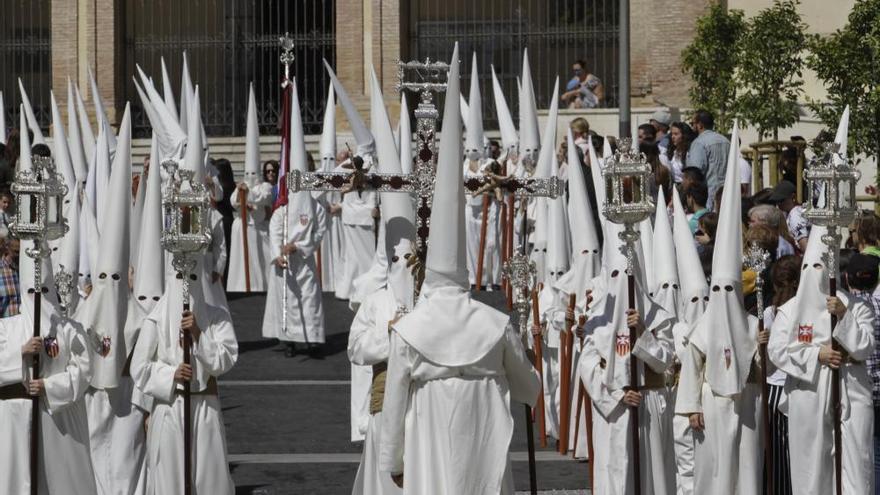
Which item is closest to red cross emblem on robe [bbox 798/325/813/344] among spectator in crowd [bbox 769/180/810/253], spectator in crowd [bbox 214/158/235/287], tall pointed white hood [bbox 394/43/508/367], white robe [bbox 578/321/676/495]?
white robe [bbox 578/321/676/495]

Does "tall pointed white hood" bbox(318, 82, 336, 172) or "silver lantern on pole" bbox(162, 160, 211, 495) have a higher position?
"tall pointed white hood" bbox(318, 82, 336, 172)

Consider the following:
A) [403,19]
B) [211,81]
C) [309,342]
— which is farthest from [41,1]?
[309,342]

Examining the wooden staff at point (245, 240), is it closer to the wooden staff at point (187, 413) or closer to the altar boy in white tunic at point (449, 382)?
the wooden staff at point (187, 413)

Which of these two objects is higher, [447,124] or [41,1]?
[41,1]

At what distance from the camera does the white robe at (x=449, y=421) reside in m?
9.24

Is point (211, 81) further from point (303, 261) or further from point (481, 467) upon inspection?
point (481, 467)

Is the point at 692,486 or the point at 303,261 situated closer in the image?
the point at 692,486

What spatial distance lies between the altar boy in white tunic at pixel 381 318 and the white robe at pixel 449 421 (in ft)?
2.62

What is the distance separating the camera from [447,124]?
947 cm

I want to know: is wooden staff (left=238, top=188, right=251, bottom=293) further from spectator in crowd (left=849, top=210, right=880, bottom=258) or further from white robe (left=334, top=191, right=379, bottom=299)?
spectator in crowd (left=849, top=210, right=880, bottom=258)

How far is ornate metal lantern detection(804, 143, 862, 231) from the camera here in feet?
36.8

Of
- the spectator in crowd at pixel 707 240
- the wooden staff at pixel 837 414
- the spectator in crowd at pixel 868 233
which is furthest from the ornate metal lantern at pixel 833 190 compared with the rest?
the spectator in crowd at pixel 707 240

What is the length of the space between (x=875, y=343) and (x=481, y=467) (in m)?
3.33

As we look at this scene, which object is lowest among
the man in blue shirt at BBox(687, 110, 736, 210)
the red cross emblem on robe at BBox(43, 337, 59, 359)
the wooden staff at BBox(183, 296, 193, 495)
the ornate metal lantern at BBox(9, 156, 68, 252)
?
the wooden staff at BBox(183, 296, 193, 495)
